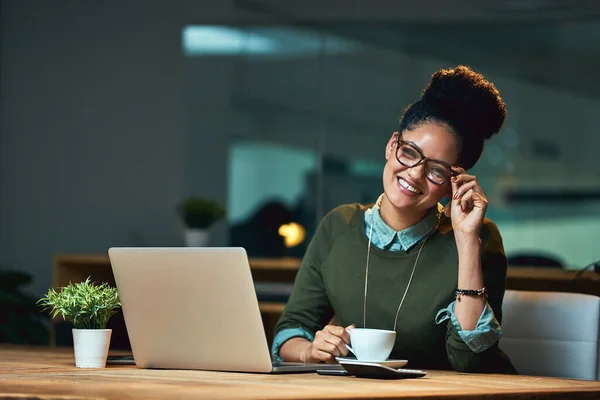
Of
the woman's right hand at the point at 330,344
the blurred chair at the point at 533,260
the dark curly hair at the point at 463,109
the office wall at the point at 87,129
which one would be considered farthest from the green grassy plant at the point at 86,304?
the office wall at the point at 87,129

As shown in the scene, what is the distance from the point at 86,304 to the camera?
209cm

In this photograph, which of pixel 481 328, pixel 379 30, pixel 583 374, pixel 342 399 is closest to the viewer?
pixel 342 399

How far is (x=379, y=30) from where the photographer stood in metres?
6.16

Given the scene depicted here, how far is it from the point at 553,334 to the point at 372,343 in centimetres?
70

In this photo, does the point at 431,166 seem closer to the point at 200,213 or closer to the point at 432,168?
the point at 432,168

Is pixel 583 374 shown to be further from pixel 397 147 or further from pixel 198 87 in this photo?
pixel 198 87

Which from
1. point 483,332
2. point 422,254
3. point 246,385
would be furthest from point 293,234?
point 246,385

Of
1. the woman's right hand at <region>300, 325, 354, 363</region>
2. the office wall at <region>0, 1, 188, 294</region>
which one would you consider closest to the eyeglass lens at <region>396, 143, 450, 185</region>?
the woman's right hand at <region>300, 325, 354, 363</region>

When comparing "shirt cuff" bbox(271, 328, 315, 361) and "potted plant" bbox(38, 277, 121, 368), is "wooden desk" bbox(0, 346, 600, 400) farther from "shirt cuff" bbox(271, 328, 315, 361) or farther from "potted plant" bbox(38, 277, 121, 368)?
"shirt cuff" bbox(271, 328, 315, 361)

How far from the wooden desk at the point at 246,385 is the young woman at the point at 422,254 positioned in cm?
24

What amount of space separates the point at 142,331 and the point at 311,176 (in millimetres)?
4290

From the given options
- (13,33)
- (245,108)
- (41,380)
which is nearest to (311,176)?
(245,108)

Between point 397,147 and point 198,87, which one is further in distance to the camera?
point 198,87

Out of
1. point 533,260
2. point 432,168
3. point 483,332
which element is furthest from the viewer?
point 533,260
